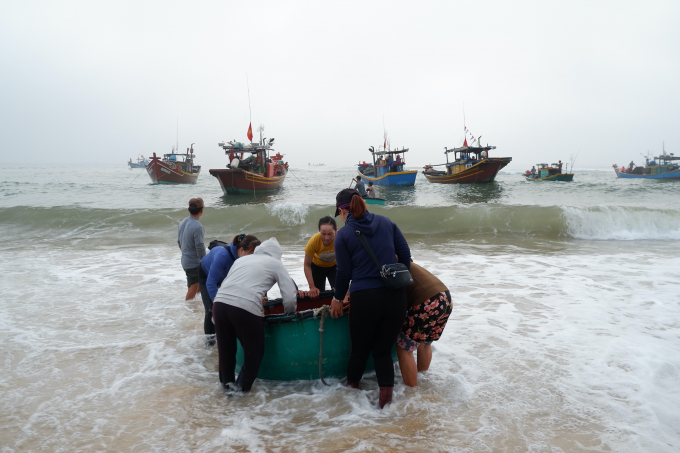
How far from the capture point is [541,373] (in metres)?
3.94

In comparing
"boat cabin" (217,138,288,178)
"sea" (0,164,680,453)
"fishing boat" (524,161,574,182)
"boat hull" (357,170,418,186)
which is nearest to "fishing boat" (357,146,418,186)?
"boat hull" (357,170,418,186)

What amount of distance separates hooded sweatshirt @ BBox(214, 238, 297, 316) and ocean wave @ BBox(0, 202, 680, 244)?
10.2 m

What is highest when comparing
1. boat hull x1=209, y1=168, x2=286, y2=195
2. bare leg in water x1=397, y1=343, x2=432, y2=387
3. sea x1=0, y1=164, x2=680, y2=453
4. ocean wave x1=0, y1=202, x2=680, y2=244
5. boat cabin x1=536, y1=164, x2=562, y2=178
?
boat cabin x1=536, y1=164, x2=562, y2=178

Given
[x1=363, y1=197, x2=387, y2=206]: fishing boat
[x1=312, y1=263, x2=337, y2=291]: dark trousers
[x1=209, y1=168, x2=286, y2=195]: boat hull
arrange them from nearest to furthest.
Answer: [x1=312, y1=263, x2=337, y2=291]: dark trousers → [x1=363, y1=197, x2=387, y2=206]: fishing boat → [x1=209, y1=168, x2=286, y2=195]: boat hull

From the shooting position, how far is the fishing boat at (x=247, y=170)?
30.4m

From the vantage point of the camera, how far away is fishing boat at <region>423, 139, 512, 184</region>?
129ft

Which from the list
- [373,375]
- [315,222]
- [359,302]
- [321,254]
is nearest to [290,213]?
[315,222]

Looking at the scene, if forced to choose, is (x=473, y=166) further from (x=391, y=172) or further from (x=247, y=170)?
(x=247, y=170)

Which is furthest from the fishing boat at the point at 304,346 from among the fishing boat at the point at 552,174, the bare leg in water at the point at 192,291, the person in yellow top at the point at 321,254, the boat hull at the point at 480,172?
the fishing boat at the point at 552,174

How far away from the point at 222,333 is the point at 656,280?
737cm

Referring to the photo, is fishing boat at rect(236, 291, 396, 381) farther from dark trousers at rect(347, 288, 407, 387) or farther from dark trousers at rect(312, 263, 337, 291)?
dark trousers at rect(312, 263, 337, 291)

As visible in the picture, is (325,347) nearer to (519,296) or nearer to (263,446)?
(263,446)

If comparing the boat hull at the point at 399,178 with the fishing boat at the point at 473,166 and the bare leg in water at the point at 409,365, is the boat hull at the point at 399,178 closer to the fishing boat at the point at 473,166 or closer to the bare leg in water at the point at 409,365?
the fishing boat at the point at 473,166

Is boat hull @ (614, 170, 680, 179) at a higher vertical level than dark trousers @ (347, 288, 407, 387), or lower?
higher
